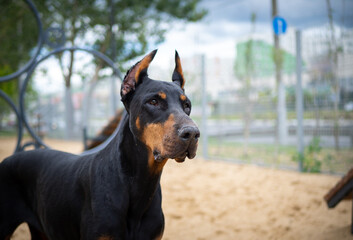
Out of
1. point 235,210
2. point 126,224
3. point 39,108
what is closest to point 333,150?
point 235,210

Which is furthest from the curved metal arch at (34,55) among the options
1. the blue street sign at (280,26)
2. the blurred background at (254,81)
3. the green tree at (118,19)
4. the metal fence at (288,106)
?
the green tree at (118,19)

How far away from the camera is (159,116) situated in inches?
76.1

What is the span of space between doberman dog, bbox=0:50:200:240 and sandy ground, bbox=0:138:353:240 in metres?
2.16

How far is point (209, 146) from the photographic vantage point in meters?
11.1

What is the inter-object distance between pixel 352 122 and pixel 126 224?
635 centimetres

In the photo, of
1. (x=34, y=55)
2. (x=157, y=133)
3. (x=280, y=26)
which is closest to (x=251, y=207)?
(x=157, y=133)

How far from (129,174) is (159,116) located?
17.8 inches

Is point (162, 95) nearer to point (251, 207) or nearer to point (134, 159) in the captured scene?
point (134, 159)

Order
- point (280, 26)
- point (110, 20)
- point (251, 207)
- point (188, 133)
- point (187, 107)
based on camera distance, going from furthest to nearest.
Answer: point (110, 20) < point (280, 26) < point (251, 207) < point (187, 107) < point (188, 133)

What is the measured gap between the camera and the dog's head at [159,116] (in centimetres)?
180

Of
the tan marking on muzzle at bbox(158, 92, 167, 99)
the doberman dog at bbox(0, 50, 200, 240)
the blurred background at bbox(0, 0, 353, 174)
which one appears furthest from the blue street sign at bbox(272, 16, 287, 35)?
the tan marking on muzzle at bbox(158, 92, 167, 99)

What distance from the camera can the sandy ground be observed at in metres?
4.20

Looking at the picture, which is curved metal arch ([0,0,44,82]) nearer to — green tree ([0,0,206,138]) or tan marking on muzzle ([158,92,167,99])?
tan marking on muzzle ([158,92,167,99])

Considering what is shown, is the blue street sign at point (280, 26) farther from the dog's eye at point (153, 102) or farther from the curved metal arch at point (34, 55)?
the dog's eye at point (153, 102)
